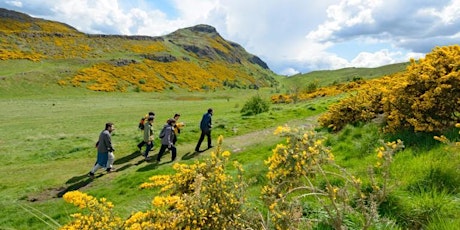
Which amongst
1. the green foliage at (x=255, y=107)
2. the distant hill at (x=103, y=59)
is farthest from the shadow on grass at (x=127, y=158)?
the distant hill at (x=103, y=59)

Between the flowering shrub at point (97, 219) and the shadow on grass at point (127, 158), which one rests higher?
the flowering shrub at point (97, 219)

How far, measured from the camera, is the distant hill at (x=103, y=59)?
73581 mm

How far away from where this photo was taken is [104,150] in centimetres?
1703

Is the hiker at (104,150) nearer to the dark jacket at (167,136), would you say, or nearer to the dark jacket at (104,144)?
the dark jacket at (104,144)

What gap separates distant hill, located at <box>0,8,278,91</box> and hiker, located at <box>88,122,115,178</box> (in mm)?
53033

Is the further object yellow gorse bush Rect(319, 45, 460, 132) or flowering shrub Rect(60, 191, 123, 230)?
yellow gorse bush Rect(319, 45, 460, 132)

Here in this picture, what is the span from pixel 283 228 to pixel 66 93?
6393 cm

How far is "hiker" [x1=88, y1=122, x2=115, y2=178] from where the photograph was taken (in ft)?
55.5

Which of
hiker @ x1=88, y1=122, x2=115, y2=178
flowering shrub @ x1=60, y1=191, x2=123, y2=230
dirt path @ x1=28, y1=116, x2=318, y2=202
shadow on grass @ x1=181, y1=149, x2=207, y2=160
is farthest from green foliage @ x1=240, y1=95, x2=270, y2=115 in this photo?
flowering shrub @ x1=60, y1=191, x2=123, y2=230

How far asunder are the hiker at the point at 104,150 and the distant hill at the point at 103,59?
53.0 m

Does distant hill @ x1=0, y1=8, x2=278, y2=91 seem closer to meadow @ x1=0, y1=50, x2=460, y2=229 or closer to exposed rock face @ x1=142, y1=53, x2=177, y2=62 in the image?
exposed rock face @ x1=142, y1=53, x2=177, y2=62

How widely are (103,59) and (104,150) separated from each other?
250ft

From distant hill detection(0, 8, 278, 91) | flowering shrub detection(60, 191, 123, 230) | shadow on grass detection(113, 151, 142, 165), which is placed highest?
distant hill detection(0, 8, 278, 91)

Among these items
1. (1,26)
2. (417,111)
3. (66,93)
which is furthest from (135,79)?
(417,111)
